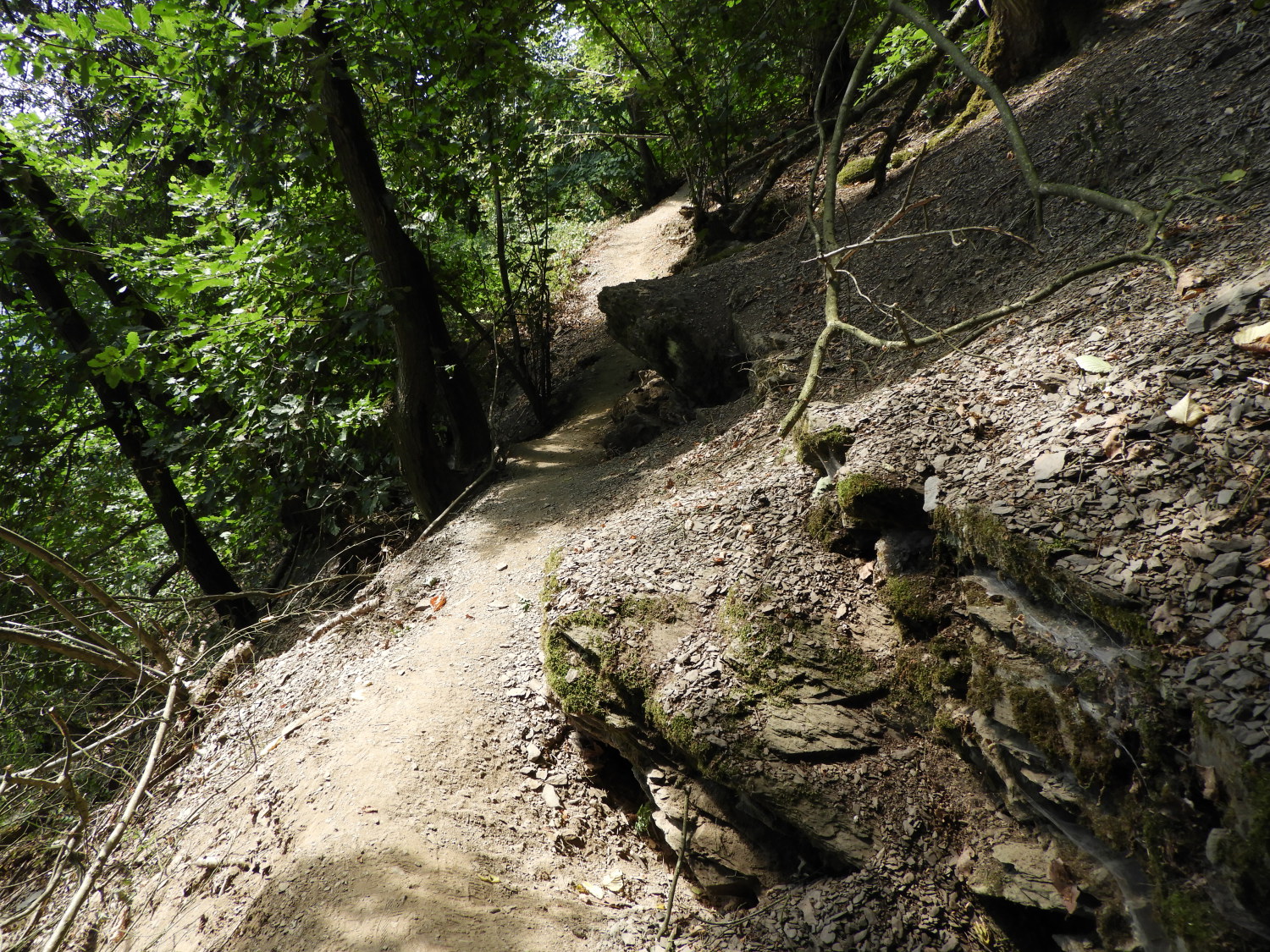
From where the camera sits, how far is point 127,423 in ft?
23.1

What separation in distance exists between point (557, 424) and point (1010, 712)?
23.5ft

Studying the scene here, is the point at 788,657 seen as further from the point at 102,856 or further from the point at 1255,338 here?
the point at 102,856

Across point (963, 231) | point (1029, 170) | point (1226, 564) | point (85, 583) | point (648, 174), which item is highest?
point (648, 174)

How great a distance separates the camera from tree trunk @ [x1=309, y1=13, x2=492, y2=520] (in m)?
Result: 6.29

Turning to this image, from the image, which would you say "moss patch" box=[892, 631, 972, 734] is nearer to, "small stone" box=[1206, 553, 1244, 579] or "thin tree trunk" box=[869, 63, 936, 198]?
"small stone" box=[1206, 553, 1244, 579]

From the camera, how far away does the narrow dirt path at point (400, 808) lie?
9.75ft

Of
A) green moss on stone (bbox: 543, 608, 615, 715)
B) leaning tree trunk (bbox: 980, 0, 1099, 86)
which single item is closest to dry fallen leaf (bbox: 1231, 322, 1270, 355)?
green moss on stone (bbox: 543, 608, 615, 715)

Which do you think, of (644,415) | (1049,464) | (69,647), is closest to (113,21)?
(69,647)

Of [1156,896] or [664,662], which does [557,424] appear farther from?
[1156,896]

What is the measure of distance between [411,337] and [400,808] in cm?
459

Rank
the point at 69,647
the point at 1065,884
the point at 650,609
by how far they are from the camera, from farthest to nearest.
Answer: the point at 69,647, the point at 650,609, the point at 1065,884

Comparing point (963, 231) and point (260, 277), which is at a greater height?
point (260, 277)

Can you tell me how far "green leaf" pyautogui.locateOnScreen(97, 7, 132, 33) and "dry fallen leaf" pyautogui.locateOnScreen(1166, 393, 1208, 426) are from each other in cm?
546

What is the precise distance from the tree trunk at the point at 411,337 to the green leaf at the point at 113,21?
1997 mm
